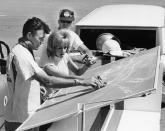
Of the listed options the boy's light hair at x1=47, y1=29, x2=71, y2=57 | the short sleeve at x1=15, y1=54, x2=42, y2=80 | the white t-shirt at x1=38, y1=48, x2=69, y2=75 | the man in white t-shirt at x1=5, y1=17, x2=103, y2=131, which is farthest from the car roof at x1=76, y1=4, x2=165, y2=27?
the short sleeve at x1=15, y1=54, x2=42, y2=80

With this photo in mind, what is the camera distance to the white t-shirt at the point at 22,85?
336 centimetres

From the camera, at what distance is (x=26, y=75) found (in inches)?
132

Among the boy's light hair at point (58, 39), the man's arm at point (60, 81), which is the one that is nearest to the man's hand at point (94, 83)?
the man's arm at point (60, 81)

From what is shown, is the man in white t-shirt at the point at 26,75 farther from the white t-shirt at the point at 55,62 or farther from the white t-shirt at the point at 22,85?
the white t-shirt at the point at 55,62

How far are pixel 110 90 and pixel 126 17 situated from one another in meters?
3.92

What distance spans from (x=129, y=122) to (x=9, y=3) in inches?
835

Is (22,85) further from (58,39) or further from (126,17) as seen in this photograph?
(126,17)

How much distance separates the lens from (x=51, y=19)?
60.4 feet

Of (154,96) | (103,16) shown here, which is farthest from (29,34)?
(103,16)

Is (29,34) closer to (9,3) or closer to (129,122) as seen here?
(129,122)

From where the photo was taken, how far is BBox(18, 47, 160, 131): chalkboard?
261cm

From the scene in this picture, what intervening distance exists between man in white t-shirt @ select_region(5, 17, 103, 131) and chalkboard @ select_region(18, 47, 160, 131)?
6.8 inches

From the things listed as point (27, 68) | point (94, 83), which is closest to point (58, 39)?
point (27, 68)

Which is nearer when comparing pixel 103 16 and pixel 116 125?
pixel 116 125
